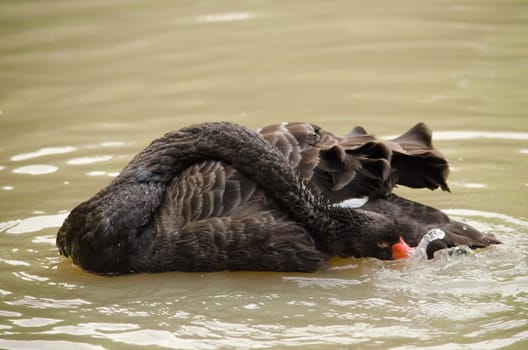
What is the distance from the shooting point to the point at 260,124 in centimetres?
877

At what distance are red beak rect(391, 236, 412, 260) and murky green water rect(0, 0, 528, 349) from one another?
12 cm

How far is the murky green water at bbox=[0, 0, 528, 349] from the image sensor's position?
5348 mm

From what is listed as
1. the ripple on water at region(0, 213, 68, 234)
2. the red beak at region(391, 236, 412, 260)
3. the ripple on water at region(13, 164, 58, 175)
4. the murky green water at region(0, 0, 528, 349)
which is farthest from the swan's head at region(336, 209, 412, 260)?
the ripple on water at region(13, 164, 58, 175)

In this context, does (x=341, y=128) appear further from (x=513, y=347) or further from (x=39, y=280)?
(x=513, y=347)

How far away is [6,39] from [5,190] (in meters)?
4.61

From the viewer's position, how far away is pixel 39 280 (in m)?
A: 6.18

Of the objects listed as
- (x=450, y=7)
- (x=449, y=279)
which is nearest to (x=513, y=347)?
(x=449, y=279)

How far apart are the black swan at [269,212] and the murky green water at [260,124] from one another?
5.6 inches

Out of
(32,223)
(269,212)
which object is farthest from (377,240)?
(32,223)

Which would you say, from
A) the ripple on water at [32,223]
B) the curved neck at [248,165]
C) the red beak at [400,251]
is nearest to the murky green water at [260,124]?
the ripple on water at [32,223]

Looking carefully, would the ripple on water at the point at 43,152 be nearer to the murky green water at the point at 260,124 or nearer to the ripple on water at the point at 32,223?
the murky green water at the point at 260,124

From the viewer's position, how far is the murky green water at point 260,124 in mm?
5348

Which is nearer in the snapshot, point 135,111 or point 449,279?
point 449,279

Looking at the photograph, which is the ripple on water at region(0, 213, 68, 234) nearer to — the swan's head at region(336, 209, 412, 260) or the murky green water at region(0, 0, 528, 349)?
the murky green water at region(0, 0, 528, 349)
